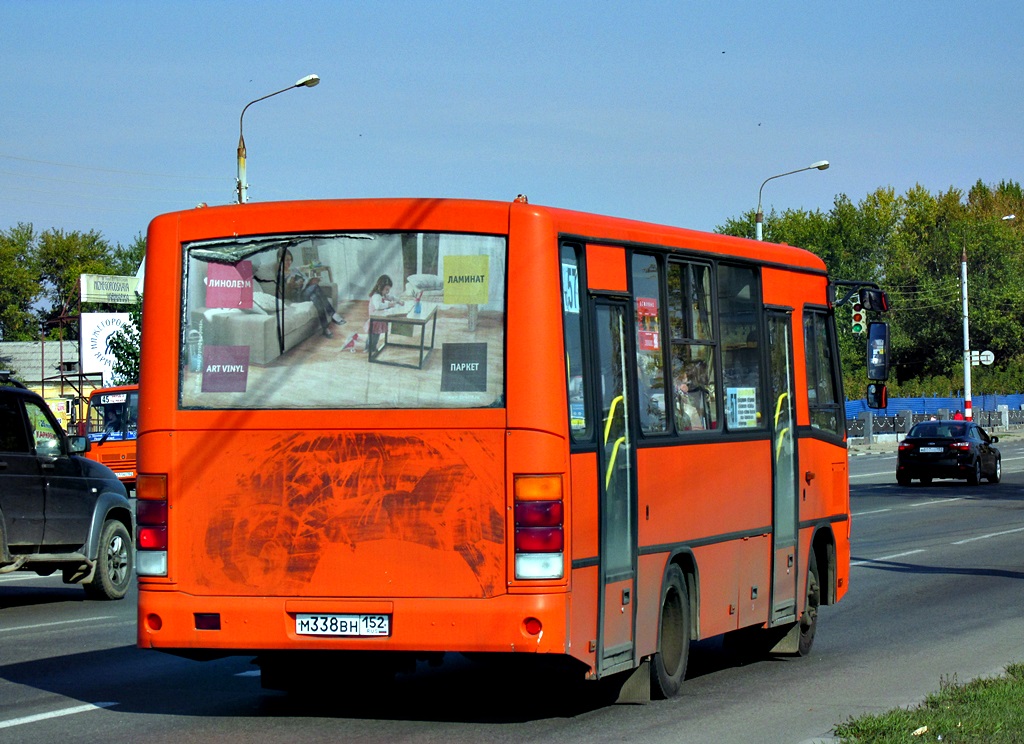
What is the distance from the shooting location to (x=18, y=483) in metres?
14.6

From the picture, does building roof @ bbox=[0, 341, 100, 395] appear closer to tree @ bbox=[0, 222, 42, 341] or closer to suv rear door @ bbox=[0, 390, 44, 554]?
tree @ bbox=[0, 222, 42, 341]

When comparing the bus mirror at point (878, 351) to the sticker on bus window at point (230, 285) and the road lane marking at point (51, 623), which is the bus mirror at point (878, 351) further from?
the road lane marking at point (51, 623)

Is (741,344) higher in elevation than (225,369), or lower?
higher

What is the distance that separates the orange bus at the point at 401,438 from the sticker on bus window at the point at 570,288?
→ 0.02m

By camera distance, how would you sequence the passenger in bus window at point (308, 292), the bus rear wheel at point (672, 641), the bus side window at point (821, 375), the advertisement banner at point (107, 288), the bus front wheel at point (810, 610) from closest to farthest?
the passenger in bus window at point (308, 292), the bus rear wheel at point (672, 641), the bus front wheel at point (810, 610), the bus side window at point (821, 375), the advertisement banner at point (107, 288)

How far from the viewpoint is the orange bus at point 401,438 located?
7.79 metres

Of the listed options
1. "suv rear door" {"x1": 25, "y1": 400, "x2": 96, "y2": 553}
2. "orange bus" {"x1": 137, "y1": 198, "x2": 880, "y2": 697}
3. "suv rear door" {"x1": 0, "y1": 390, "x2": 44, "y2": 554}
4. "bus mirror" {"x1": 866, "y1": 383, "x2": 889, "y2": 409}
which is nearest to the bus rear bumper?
"orange bus" {"x1": 137, "y1": 198, "x2": 880, "y2": 697}

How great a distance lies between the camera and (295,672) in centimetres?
956

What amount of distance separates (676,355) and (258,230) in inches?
103

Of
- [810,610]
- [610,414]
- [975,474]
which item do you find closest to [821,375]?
[810,610]

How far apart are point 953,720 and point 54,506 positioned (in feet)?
31.9

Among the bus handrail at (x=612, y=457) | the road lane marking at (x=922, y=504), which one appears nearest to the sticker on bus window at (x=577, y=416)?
the bus handrail at (x=612, y=457)

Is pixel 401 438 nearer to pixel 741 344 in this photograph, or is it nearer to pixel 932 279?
pixel 741 344

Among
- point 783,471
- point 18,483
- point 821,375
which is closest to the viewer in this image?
point 783,471
